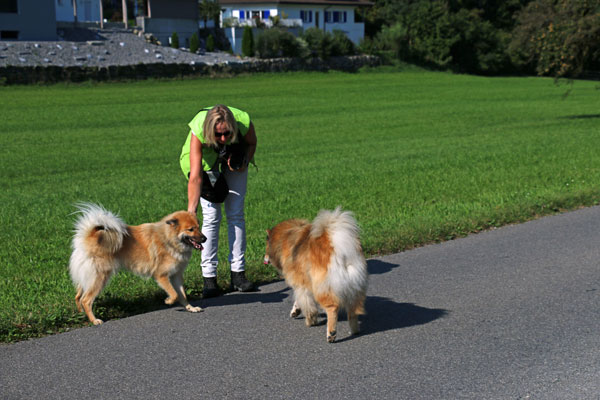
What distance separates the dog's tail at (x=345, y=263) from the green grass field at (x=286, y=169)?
7.48 feet

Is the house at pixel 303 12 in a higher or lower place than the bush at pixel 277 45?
higher

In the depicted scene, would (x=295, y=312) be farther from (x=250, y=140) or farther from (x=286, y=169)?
(x=286, y=169)

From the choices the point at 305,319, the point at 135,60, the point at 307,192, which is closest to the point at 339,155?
the point at 307,192

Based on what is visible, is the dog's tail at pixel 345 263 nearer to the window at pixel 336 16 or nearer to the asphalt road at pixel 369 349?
the asphalt road at pixel 369 349

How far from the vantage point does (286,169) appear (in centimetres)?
1795

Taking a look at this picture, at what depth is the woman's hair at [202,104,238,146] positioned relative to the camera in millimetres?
7121

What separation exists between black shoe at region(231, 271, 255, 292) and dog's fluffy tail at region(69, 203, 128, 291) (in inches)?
61.2

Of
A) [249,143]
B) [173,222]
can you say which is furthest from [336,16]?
[173,222]

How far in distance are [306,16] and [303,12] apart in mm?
732

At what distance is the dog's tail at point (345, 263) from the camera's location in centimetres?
591

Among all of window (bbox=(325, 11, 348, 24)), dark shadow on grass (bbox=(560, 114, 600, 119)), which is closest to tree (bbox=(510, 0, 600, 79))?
dark shadow on grass (bbox=(560, 114, 600, 119))

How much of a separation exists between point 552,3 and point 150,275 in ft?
89.5

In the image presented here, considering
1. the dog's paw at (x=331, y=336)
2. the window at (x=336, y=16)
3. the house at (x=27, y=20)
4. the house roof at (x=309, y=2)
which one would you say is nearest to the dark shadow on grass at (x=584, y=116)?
the dog's paw at (x=331, y=336)

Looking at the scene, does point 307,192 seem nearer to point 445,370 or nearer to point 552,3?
point 445,370
